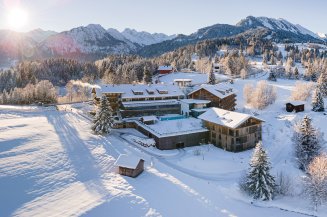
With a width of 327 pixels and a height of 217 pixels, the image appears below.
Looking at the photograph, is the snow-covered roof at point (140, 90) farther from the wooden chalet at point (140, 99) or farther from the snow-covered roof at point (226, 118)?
the snow-covered roof at point (226, 118)

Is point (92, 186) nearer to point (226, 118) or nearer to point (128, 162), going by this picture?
point (128, 162)

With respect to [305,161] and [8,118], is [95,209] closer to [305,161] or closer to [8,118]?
[305,161]

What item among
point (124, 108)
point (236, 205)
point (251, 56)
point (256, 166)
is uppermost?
point (251, 56)

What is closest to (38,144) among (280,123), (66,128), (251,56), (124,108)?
(66,128)

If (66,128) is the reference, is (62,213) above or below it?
below

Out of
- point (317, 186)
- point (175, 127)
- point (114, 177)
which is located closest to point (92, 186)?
point (114, 177)

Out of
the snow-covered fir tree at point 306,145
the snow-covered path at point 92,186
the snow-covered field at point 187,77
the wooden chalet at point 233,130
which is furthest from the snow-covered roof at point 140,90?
the snow-covered field at point 187,77

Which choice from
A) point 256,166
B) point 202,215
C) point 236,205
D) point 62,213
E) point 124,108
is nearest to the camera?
point 62,213
